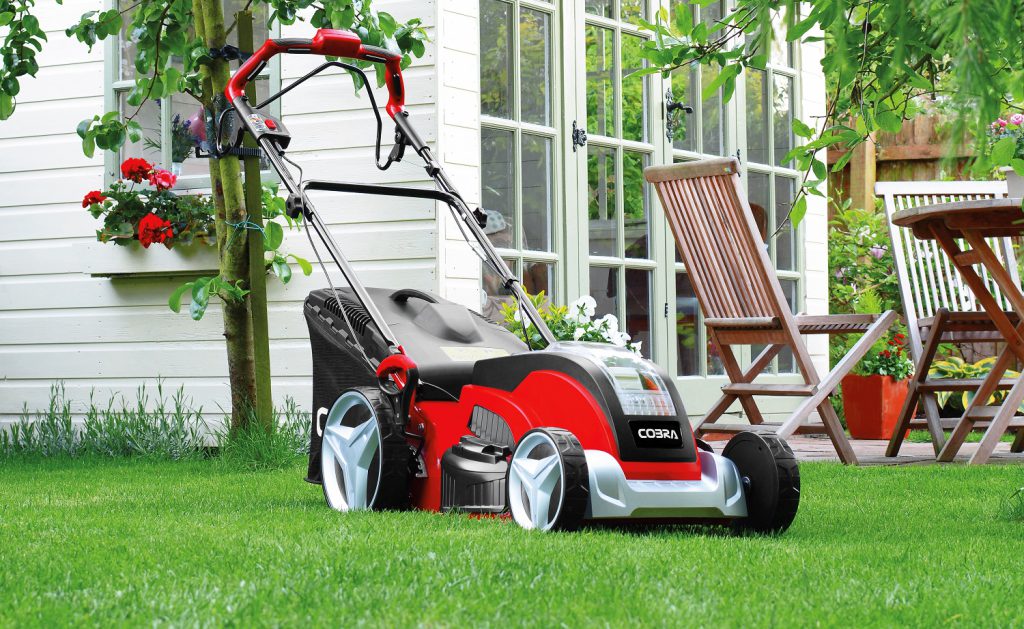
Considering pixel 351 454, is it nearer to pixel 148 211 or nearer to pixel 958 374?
pixel 148 211

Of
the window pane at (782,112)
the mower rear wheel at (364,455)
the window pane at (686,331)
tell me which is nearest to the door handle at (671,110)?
the window pane at (686,331)

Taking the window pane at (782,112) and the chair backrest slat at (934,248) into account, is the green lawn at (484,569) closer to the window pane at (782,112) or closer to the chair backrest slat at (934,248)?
the chair backrest slat at (934,248)

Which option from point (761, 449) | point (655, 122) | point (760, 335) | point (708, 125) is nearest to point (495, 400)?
point (761, 449)

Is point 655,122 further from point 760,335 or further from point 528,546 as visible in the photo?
point 528,546

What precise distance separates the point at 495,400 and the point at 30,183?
3650mm

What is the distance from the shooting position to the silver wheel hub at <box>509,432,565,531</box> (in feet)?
8.21

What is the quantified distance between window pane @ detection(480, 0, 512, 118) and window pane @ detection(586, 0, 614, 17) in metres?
0.57

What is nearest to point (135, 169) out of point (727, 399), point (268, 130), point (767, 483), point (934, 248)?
point (268, 130)

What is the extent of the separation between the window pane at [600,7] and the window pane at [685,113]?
0.49 metres

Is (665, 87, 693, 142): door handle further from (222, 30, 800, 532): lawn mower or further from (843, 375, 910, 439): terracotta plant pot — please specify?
(222, 30, 800, 532): lawn mower

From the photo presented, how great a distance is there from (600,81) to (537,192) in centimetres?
69

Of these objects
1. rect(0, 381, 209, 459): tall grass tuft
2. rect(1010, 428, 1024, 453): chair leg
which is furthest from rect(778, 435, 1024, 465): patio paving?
rect(0, 381, 209, 459): tall grass tuft

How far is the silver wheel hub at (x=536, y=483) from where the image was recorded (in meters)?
2.50

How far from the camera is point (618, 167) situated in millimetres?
5918
